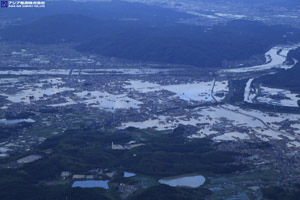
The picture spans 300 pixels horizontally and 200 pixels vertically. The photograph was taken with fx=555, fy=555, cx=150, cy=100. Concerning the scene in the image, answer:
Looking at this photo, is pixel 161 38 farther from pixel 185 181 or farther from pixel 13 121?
pixel 185 181

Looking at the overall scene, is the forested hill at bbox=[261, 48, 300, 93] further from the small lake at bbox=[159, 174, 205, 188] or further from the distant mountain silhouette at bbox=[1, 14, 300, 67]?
the small lake at bbox=[159, 174, 205, 188]

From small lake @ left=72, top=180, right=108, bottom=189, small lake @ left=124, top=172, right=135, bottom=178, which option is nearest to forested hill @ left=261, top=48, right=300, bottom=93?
small lake @ left=124, top=172, right=135, bottom=178

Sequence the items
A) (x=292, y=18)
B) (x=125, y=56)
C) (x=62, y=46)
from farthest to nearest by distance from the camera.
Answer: (x=292, y=18)
(x=62, y=46)
(x=125, y=56)

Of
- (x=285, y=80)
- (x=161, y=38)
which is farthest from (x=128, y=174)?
(x=161, y=38)

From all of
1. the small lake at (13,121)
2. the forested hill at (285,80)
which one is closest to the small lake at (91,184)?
the small lake at (13,121)

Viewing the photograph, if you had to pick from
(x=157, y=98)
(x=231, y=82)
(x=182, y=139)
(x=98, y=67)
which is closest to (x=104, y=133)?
(x=182, y=139)

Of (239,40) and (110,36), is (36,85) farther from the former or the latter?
(239,40)

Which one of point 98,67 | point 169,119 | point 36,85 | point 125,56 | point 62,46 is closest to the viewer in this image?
point 169,119

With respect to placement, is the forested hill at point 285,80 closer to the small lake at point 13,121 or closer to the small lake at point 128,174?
the small lake at point 13,121
